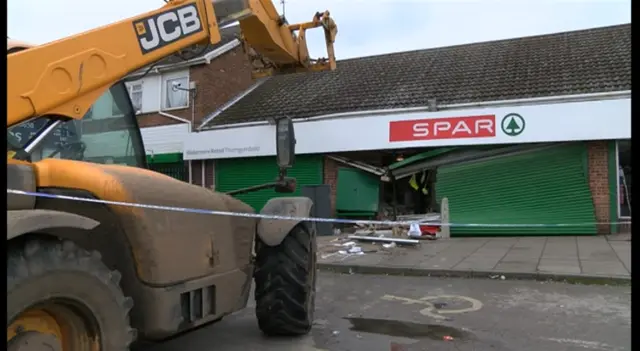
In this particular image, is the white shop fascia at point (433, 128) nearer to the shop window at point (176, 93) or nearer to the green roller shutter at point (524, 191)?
the green roller shutter at point (524, 191)

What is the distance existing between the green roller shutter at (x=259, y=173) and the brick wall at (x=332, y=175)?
19 cm

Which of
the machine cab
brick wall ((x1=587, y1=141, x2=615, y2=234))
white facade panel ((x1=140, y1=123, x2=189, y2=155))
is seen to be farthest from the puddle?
white facade panel ((x1=140, y1=123, x2=189, y2=155))

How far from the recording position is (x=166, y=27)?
4074 millimetres

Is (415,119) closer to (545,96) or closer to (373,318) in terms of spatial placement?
(545,96)

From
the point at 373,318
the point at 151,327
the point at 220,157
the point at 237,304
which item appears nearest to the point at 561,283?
the point at 373,318

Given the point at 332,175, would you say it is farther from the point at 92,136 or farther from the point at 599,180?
the point at 92,136

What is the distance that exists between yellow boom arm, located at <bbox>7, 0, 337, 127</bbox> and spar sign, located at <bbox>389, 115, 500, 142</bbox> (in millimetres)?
9971

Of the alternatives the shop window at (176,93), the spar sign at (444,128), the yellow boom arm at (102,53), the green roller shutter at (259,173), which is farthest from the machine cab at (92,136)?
the shop window at (176,93)

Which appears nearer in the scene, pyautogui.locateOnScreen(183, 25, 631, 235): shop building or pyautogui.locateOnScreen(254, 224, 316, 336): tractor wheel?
pyautogui.locateOnScreen(254, 224, 316, 336): tractor wheel

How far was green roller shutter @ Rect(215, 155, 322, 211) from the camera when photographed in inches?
653

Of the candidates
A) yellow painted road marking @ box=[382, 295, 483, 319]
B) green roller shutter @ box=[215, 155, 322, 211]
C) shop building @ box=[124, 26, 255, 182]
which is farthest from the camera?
shop building @ box=[124, 26, 255, 182]

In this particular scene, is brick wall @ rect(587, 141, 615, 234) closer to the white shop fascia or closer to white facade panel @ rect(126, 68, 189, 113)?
the white shop fascia

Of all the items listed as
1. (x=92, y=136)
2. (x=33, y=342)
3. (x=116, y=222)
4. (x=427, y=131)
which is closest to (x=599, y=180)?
(x=427, y=131)

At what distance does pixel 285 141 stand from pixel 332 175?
38.8 feet
